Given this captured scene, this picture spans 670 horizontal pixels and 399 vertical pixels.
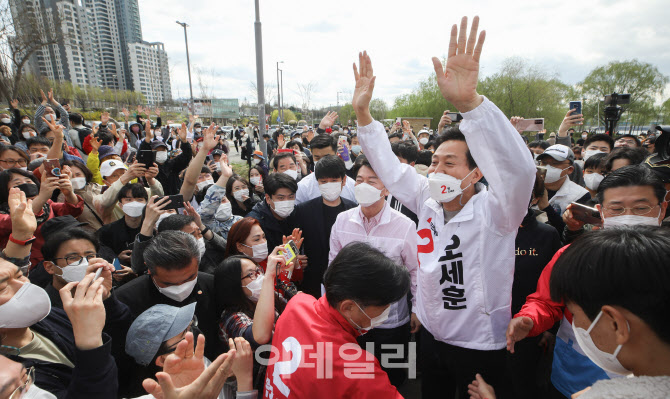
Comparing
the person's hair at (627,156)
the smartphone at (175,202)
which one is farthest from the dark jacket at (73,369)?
the person's hair at (627,156)

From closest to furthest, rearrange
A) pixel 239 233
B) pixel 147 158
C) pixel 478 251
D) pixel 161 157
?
1. pixel 478 251
2. pixel 239 233
3. pixel 147 158
4. pixel 161 157

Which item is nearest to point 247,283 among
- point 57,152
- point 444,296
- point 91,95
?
point 444,296

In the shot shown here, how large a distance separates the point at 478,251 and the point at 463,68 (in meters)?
0.98

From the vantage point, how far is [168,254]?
6.50 ft

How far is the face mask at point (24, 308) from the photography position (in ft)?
4.58

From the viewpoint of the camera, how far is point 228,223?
3719mm

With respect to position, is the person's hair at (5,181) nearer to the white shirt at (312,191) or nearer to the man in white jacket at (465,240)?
the white shirt at (312,191)

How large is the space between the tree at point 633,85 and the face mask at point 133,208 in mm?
44472

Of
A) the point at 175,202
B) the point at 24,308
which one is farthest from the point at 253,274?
the point at 175,202

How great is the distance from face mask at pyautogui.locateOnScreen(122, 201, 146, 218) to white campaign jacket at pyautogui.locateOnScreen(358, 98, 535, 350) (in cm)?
274

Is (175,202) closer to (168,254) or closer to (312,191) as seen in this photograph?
(168,254)

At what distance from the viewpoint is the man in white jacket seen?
154 centimetres

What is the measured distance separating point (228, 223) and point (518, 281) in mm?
2922

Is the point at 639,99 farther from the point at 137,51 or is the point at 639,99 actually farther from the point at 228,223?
the point at 137,51
